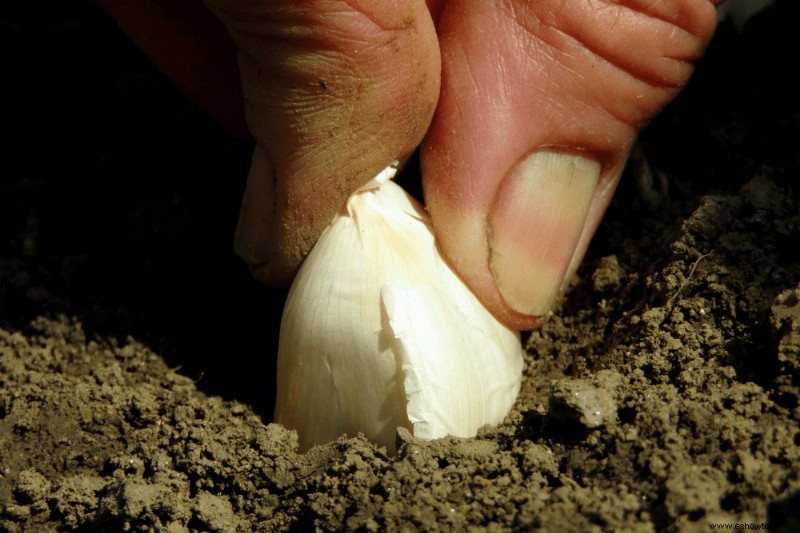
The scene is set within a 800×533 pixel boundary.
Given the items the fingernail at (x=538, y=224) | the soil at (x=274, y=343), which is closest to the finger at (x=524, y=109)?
the fingernail at (x=538, y=224)

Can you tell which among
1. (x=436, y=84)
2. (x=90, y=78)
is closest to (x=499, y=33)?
(x=436, y=84)

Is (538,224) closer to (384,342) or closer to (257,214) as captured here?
(384,342)

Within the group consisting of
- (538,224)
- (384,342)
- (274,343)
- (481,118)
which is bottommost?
(274,343)

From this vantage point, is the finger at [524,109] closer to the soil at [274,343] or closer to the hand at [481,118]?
the hand at [481,118]

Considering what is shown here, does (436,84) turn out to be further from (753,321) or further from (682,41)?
(753,321)

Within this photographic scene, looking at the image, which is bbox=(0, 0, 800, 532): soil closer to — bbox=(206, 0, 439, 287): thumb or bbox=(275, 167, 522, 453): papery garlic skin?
bbox=(275, 167, 522, 453): papery garlic skin

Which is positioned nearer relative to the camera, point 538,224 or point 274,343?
point 538,224

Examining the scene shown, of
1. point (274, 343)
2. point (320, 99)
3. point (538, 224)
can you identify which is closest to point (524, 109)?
point (538, 224)
